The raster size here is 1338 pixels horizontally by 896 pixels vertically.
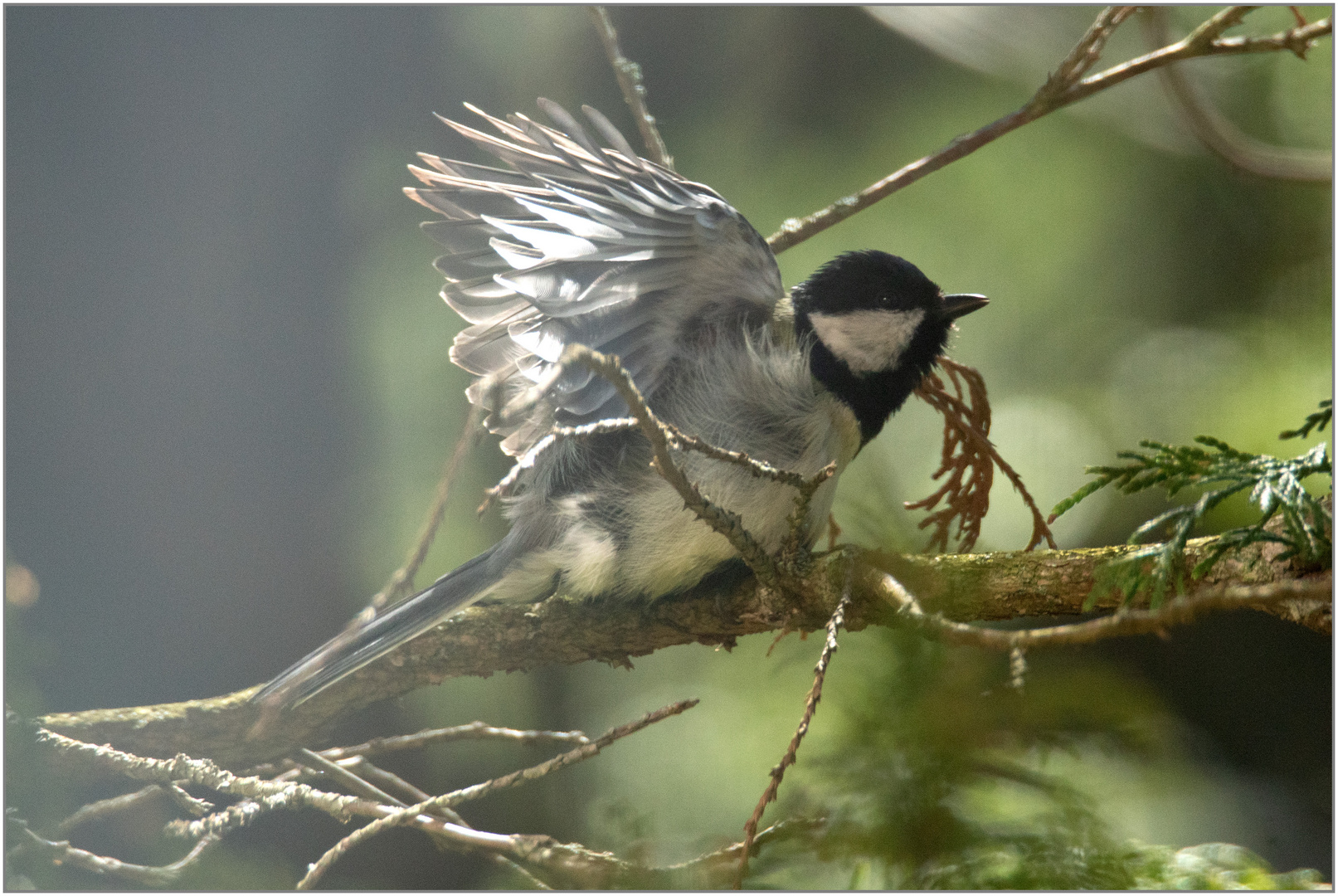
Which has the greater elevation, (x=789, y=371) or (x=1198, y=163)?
A: (x=1198, y=163)


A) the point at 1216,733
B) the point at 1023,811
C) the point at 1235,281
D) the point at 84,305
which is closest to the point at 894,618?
the point at 1023,811

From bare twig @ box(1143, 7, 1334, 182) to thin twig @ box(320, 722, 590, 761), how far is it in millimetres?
1032

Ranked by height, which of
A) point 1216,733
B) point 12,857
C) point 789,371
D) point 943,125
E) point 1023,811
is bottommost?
point 1216,733

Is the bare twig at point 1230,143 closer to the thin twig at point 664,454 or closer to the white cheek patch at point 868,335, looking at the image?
the white cheek patch at point 868,335

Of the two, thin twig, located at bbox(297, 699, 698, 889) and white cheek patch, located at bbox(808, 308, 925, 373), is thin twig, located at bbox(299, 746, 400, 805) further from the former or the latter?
white cheek patch, located at bbox(808, 308, 925, 373)

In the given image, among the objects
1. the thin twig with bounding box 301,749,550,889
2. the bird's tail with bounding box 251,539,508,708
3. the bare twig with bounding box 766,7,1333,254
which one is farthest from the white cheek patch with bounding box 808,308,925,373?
the thin twig with bounding box 301,749,550,889

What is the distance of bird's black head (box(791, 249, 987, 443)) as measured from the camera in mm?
918

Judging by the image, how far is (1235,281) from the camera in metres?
1.44

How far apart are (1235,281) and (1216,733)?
30.2 inches

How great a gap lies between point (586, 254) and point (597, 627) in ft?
1.34

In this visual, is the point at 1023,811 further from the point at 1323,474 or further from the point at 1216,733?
the point at 1216,733

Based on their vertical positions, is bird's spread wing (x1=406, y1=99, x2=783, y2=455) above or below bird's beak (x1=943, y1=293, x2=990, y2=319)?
above

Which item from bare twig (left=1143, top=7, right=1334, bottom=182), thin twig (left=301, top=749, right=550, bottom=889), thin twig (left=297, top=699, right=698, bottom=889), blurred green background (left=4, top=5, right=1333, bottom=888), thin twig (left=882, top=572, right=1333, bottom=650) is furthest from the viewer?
bare twig (left=1143, top=7, right=1334, bottom=182)

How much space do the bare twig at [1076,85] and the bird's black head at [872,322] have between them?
0.08m
